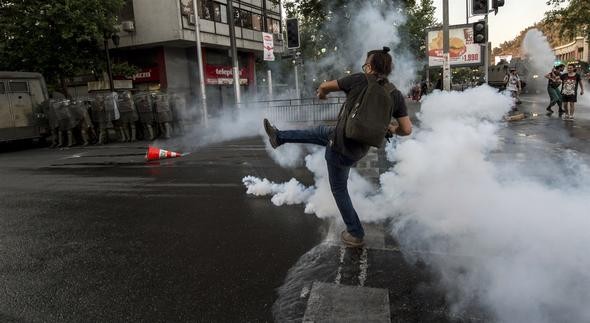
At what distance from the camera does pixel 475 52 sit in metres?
19.4

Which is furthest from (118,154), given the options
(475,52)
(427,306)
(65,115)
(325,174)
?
(475,52)

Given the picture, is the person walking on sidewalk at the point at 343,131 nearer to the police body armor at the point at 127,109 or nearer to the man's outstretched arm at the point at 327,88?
the man's outstretched arm at the point at 327,88

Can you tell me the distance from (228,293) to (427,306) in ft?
4.50

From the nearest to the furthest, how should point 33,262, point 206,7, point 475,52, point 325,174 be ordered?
1. point 33,262
2. point 325,174
3. point 475,52
4. point 206,7

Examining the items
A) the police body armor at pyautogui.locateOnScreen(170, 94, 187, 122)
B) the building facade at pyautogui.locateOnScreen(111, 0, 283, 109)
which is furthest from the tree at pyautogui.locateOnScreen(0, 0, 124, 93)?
the police body armor at pyautogui.locateOnScreen(170, 94, 187, 122)

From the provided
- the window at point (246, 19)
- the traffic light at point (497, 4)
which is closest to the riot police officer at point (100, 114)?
the traffic light at point (497, 4)

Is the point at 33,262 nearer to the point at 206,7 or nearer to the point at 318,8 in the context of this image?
the point at 318,8

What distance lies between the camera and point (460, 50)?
1966cm

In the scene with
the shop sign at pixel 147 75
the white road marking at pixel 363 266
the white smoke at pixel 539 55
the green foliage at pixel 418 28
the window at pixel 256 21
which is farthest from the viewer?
the white smoke at pixel 539 55

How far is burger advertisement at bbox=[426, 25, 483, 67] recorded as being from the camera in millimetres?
18750

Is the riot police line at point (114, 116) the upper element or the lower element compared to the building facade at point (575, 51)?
lower

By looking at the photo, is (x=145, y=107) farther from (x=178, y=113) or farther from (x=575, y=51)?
(x=575, y=51)

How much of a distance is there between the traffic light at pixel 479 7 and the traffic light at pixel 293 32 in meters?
6.20

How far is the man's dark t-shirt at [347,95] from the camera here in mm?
3420
